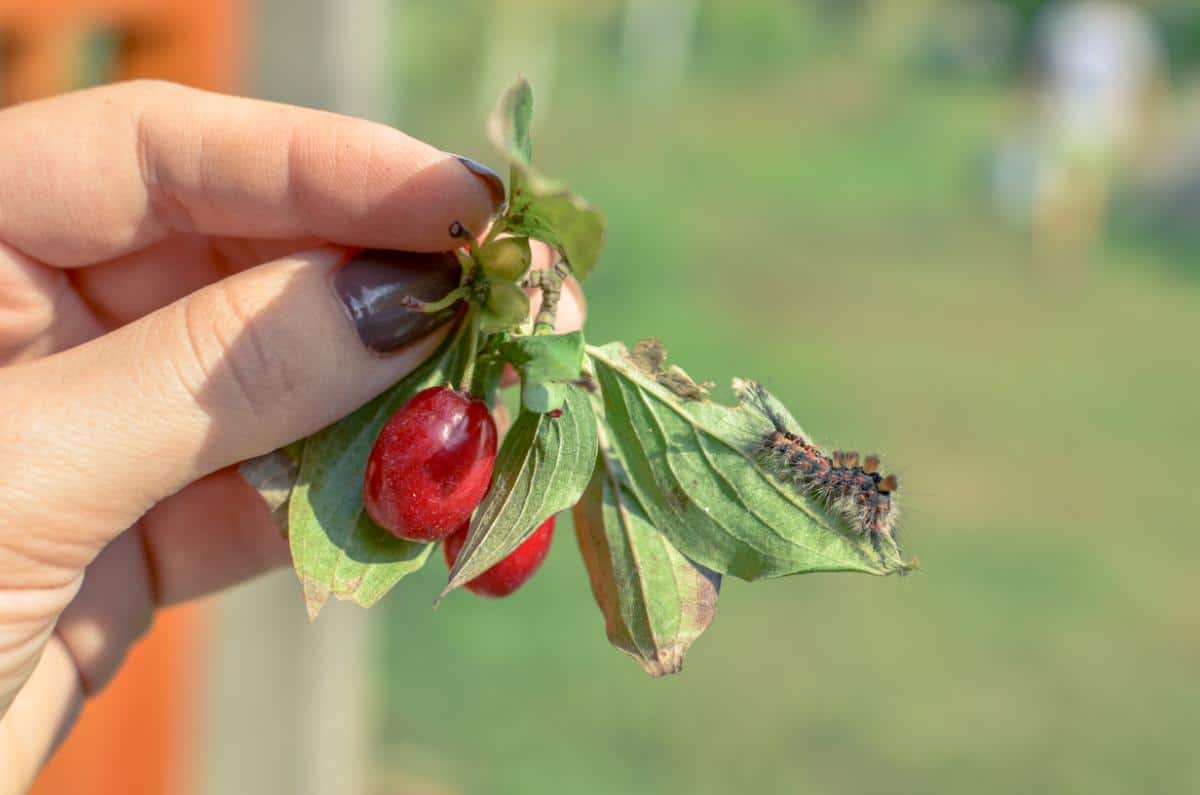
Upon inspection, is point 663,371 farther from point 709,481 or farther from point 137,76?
point 137,76

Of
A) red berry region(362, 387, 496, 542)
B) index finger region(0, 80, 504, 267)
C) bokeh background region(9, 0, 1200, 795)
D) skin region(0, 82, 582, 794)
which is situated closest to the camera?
red berry region(362, 387, 496, 542)

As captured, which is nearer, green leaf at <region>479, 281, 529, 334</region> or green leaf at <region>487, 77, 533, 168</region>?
→ green leaf at <region>487, 77, 533, 168</region>

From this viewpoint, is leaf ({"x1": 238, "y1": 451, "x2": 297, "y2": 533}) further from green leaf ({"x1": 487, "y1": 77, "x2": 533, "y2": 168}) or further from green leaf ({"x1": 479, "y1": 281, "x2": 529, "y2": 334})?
green leaf ({"x1": 487, "y1": 77, "x2": 533, "y2": 168})

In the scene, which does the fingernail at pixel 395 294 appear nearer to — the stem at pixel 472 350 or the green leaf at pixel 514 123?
the stem at pixel 472 350

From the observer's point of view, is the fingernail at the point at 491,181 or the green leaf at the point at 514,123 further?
the fingernail at the point at 491,181

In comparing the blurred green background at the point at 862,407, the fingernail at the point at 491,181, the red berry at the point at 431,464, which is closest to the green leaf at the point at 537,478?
the red berry at the point at 431,464

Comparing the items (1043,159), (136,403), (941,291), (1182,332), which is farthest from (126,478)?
(1043,159)

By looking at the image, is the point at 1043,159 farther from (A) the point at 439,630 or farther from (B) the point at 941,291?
(A) the point at 439,630

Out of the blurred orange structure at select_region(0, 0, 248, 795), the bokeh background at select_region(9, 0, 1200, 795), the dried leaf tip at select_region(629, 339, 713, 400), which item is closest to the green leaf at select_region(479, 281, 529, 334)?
the dried leaf tip at select_region(629, 339, 713, 400)
